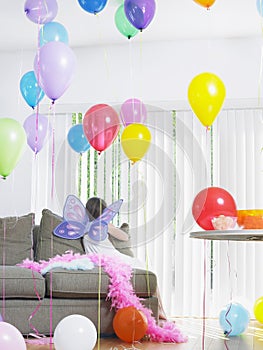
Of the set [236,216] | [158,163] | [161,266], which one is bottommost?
[161,266]

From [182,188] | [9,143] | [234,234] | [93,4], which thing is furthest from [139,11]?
[182,188]

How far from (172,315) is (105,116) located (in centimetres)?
236

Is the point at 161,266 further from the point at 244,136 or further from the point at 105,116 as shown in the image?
the point at 105,116

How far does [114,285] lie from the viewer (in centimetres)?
400

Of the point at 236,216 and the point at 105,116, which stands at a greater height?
the point at 105,116

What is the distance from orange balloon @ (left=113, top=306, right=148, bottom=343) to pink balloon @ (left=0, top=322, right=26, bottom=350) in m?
1.05

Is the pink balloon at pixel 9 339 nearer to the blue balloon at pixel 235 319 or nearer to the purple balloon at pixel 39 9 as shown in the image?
the blue balloon at pixel 235 319

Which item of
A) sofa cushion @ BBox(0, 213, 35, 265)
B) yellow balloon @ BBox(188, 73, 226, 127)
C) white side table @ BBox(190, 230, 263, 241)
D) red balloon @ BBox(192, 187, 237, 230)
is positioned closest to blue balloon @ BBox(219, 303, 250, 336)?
yellow balloon @ BBox(188, 73, 226, 127)

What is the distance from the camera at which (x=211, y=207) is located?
268cm

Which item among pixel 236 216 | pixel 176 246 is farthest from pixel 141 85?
pixel 236 216

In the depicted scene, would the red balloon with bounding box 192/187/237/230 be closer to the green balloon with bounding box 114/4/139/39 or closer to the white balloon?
the white balloon

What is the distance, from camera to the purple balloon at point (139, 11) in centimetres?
364

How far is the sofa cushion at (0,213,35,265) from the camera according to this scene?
461 cm

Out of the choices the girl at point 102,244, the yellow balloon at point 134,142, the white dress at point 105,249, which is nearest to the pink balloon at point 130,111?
the yellow balloon at point 134,142
